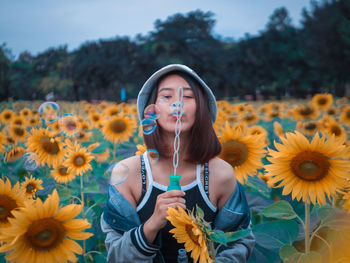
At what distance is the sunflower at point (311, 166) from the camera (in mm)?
1395

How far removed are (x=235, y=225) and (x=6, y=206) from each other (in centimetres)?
113

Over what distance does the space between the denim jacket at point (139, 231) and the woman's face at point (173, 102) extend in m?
0.48

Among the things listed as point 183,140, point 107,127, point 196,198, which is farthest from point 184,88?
point 107,127

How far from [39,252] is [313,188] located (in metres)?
1.29

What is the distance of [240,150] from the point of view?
209 centimetres

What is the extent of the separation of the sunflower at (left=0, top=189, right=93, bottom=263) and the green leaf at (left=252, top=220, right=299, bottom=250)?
38.0 inches

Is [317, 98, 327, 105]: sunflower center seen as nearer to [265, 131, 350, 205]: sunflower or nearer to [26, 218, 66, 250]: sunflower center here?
[265, 131, 350, 205]: sunflower

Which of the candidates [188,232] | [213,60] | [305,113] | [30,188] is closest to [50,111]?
[30,188]

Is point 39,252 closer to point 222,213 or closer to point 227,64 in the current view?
point 222,213

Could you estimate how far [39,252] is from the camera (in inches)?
40.8

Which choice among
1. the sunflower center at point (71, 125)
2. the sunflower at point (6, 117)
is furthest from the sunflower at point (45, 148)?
the sunflower at point (6, 117)

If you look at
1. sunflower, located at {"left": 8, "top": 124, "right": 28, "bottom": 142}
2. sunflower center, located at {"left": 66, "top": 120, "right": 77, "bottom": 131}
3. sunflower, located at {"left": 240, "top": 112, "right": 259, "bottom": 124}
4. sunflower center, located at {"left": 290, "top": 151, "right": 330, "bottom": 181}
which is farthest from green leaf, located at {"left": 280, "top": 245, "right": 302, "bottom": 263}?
sunflower, located at {"left": 240, "top": 112, "right": 259, "bottom": 124}

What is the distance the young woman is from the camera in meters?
1.52

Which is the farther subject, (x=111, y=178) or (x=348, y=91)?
(x=348, y=91)
